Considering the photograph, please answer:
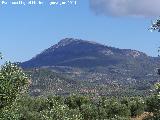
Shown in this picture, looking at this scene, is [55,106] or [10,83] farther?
[55,106]

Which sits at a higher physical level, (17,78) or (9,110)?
(17,78)

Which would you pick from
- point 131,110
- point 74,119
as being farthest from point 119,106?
point 74,119

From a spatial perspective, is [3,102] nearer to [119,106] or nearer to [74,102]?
[119,106]

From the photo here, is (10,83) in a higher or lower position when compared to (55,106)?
higher

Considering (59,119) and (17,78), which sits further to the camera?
(59,119)

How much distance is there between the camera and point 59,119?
188ft

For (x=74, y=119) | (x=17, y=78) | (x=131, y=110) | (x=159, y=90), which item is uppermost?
A: (x=159, y=90)

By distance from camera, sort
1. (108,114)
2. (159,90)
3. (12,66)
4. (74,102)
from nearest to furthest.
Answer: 1. (159,90)
2. (12,66)
3. (108,114)
4. (74,102)

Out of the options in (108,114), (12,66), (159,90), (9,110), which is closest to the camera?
(159,90)

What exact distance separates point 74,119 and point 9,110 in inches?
742

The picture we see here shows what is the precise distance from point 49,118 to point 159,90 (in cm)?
3563

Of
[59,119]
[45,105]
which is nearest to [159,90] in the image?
[59,119]

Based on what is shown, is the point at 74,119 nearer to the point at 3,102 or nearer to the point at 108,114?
the point at 3,102

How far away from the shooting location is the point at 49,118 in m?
57.2
